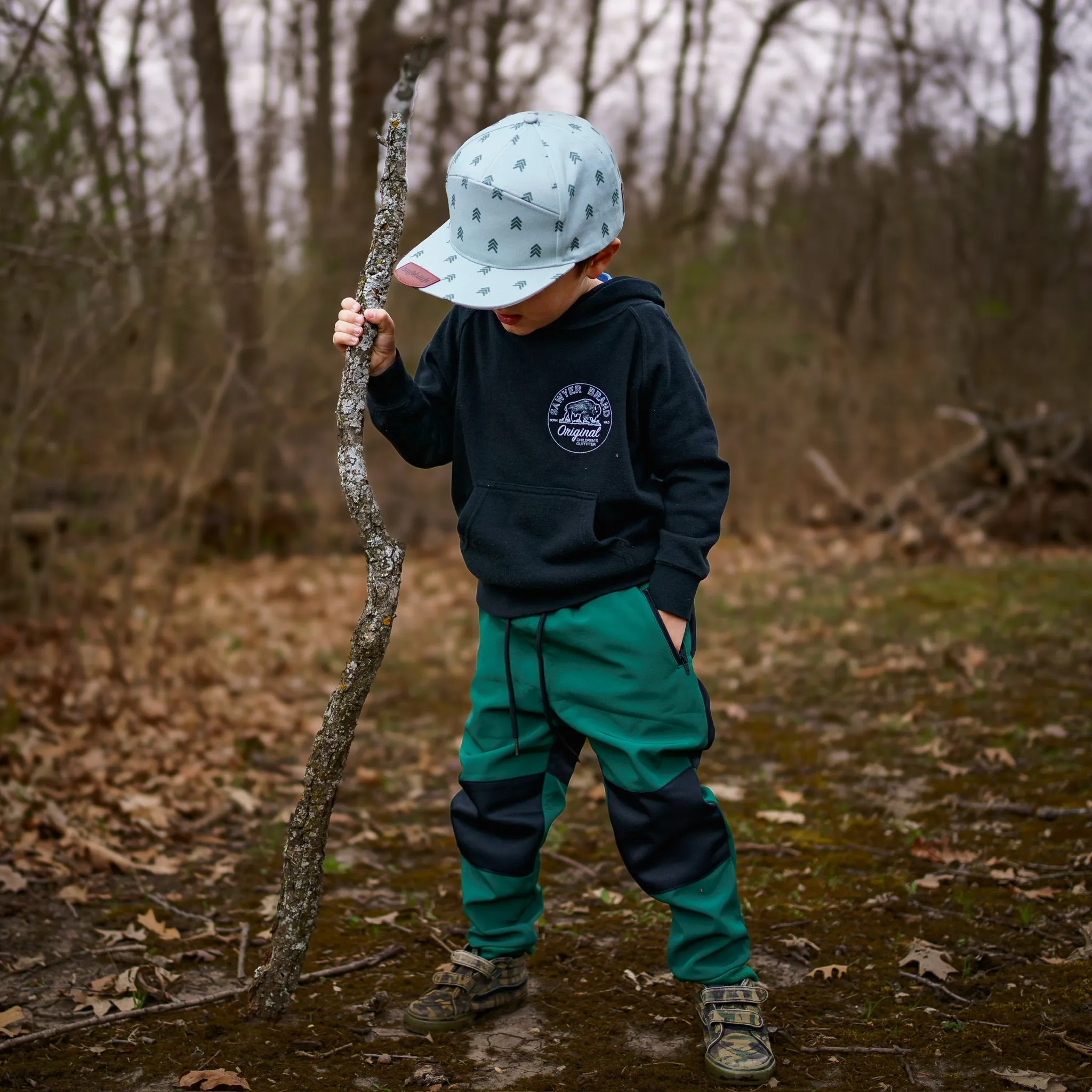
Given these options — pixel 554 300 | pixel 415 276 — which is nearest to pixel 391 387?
pixel 415 276

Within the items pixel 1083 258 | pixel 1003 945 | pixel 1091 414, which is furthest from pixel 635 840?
pixel 1083 258

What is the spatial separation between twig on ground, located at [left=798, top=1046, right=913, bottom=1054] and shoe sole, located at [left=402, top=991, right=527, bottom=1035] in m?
0.74

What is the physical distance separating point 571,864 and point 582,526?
1.68 m

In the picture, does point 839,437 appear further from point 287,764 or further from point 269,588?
point 287,764

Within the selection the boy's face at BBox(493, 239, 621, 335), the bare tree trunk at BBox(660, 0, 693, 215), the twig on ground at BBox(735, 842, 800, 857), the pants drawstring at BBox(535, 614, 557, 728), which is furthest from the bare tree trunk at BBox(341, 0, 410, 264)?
the pants drawstring at BBox(535, 614, 557, 728)

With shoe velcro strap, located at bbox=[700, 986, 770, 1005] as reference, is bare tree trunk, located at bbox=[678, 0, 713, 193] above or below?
above

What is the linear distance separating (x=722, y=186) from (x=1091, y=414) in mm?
7277

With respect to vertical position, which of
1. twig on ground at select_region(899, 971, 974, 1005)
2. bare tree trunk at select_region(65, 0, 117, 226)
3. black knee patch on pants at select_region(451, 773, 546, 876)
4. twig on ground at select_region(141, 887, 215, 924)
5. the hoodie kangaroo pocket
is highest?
bare tree trunk at select_region(65, 0, 117, 226)

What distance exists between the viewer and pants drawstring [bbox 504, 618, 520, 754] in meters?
2.64

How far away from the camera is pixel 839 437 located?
44.3 ft

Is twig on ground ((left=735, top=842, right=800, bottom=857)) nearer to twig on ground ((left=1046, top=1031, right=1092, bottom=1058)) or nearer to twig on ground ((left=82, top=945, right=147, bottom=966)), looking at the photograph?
twig on ground ((left=1046, top=1031, right=1092, bottom=1058))

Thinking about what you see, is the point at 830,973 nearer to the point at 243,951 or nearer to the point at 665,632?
the point at 665,632

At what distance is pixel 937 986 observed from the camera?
9.02 feet

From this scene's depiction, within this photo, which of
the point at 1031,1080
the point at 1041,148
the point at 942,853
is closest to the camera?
the point at 1031,1080
